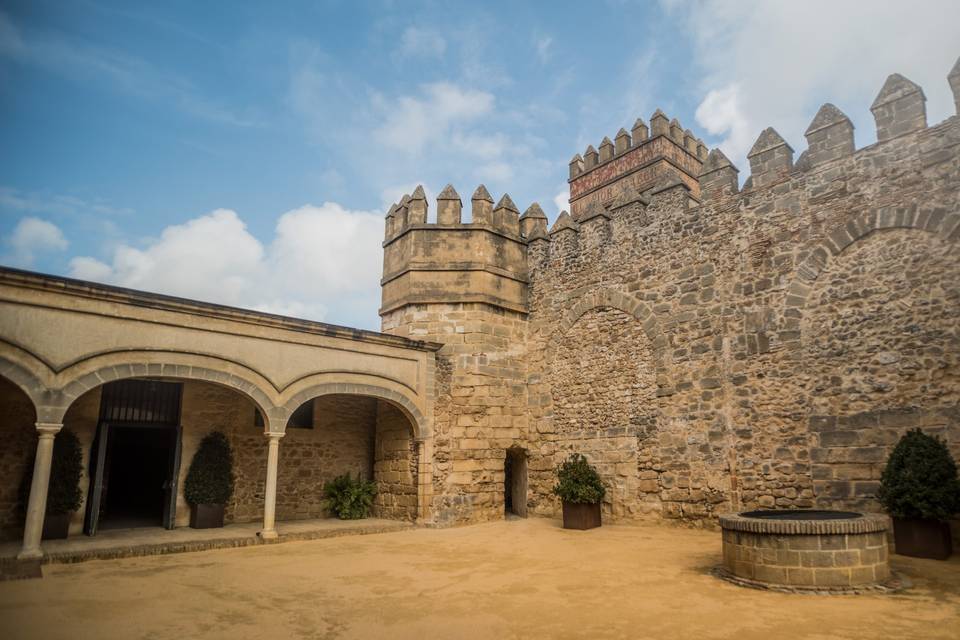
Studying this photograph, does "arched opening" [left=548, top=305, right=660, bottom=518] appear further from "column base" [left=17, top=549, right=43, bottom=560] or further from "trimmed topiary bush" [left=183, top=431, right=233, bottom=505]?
"column base" [left=17, top=549, right=43, bottom=560]

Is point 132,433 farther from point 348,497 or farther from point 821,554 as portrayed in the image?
point 821,554

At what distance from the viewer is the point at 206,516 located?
10.2 meters

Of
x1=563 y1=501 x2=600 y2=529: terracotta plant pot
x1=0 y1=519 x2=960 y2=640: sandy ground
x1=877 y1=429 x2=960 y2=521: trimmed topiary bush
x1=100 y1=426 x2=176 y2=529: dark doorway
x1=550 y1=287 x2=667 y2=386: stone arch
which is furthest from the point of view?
x1=100 y1=426 x2=176 y2=529: dark doorway

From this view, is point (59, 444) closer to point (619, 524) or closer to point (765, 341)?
point (619, 524)

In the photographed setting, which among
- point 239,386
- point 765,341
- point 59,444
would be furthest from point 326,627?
point 765,341

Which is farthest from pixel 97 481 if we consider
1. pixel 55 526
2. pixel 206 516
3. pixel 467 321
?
pixel 467 321

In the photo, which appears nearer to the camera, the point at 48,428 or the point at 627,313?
the point at 48,428

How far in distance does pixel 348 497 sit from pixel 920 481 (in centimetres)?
923

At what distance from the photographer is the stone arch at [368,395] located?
1004 cm

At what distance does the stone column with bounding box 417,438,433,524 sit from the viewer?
1115 centimetres

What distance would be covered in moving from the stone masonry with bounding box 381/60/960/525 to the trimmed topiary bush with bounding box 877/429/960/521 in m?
0.67

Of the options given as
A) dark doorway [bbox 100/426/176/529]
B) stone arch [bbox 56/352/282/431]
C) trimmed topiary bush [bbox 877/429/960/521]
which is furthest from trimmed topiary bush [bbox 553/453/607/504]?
dark doorway [bbox 100/426/176/529]

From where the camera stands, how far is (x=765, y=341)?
9.37 metres

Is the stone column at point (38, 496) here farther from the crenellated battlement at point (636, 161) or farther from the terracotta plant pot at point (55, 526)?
the crenellated battlement at point (636, 161)
